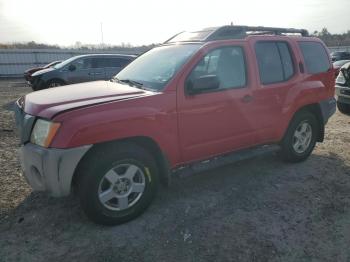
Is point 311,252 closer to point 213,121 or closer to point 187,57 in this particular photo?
point 213,121

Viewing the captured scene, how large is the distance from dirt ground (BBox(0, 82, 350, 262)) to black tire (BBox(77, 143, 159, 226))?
0.13m

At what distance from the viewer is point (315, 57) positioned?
5488 millimetres

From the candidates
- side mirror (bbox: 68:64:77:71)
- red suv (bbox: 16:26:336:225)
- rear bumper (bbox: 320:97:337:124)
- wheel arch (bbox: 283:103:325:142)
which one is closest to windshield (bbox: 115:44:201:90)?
red suv (bbox: 16:26:336:225)

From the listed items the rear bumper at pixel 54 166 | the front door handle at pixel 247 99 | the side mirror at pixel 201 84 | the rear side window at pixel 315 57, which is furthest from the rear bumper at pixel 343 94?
the rear bumper at pixel 54 166

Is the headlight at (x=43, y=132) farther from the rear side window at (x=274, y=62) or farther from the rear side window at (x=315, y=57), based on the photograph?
the rear side window at (x=315, y=57)

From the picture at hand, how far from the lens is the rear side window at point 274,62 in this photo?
15.5 ft

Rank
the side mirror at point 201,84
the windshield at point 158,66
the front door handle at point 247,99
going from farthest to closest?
the front door handle at point 247,99 → the windshield at point 158,66 → the side mirror at point 201,84

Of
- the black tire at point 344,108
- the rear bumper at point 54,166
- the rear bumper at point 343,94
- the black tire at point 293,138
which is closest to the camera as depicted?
the rear bumper at point 54,166

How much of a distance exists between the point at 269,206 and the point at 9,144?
15.5ft

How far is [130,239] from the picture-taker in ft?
11.3

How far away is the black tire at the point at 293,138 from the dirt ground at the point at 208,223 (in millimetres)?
274

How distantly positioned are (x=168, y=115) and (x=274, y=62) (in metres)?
1.96

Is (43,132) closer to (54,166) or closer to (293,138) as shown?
(54,166)

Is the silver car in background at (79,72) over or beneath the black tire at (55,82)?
over
